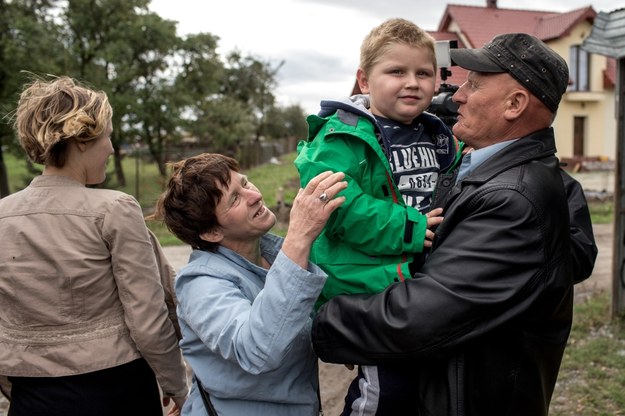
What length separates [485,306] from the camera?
1766 mm

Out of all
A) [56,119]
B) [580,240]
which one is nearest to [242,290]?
[56,119]

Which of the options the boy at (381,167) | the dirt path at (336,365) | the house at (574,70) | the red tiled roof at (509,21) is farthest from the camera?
the house at (574,70)

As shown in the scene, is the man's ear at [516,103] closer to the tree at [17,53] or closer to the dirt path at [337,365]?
the dirt path at [337,365]

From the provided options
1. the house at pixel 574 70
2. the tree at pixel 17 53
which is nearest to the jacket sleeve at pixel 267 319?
the tree at pixel 17 53

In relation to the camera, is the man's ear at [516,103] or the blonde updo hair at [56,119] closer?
the man's ear at [516,103]

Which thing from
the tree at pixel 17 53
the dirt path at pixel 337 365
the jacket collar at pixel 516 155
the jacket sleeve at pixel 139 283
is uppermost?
the tree at pixel 17 53

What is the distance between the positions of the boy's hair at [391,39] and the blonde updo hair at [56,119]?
1144 mm

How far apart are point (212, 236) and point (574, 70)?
3120 centimetres

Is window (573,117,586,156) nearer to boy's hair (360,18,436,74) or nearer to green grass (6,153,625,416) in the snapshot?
green grass (6,153,625,416)

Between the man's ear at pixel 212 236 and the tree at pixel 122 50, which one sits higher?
the tree at pixel 122 50

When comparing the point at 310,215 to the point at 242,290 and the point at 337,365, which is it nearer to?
the point at 242,290

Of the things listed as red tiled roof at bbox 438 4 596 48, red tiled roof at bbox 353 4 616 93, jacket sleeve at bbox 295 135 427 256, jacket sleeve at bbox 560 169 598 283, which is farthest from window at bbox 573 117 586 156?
jacket sleeve at bbox 295 135 427 256

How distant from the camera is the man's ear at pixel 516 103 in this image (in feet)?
6.47

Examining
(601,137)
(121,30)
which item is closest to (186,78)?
(121,30)
